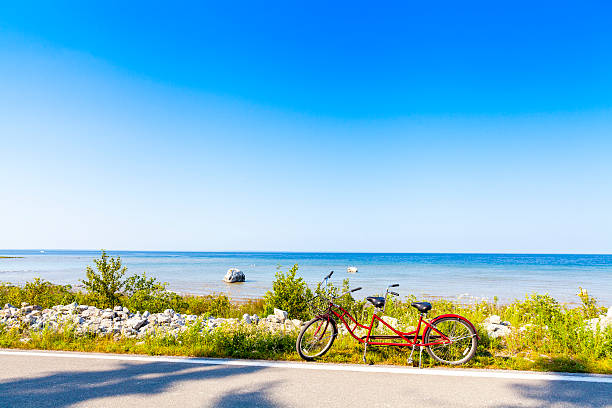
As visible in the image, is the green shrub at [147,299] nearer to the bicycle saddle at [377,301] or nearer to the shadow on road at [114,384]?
the shadow on road at [114,384]

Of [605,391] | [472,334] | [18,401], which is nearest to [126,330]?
[18,401]

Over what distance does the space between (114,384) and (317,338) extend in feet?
10.3

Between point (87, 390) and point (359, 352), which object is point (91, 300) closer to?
point (87, 390)

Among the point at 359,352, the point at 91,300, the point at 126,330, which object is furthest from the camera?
the point at 91,300

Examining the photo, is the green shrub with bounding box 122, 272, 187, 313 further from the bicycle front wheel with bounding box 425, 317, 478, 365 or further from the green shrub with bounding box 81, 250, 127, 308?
the bicycle front wheel with bounding box 425, 317, 478, 365

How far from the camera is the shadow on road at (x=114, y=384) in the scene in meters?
4.59

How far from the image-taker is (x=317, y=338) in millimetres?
6469

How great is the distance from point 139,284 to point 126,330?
20.2 ft

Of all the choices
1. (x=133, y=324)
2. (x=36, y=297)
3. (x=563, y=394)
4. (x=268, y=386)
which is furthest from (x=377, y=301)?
(x=36, y=297)

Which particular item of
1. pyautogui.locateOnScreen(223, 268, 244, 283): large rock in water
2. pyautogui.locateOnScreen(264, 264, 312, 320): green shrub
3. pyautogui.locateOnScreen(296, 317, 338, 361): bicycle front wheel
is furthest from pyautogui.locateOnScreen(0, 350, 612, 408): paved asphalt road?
pyautogui.locateOnScreen(223, 268, 244, 283): large rock in water

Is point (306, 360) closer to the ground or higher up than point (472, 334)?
closer to the ground

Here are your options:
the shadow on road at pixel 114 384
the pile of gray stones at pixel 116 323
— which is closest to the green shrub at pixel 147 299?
the pile of gray stones at pixel 116 323

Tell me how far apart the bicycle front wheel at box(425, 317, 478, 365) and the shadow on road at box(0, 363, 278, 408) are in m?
2.99

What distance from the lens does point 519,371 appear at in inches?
226
